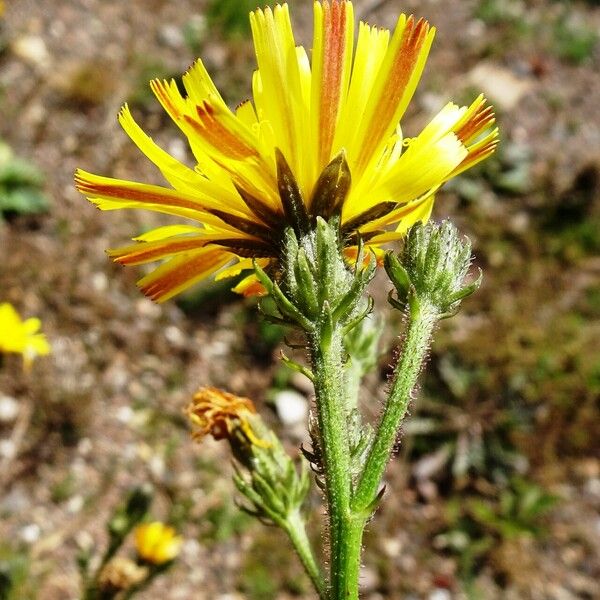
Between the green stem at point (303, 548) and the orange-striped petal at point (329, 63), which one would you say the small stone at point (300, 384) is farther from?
the orange-striped petal at point (329, 63)

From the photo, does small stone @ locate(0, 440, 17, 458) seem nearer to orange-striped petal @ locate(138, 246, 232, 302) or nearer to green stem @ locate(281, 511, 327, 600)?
green stem @ locate(281, 511, 327, 600)

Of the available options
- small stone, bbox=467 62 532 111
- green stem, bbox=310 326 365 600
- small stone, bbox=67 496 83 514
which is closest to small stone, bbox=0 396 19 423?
small stone, bbox=67 496 83 514

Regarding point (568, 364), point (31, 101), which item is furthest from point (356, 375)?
point (31, 101)

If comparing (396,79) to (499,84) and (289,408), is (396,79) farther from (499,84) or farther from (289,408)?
(499,84)

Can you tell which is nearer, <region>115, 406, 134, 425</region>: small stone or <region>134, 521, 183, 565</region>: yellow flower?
<region>134, 521, 183, 565</region>: yellow flower

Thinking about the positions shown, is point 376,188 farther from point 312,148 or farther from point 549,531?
point 549,531
